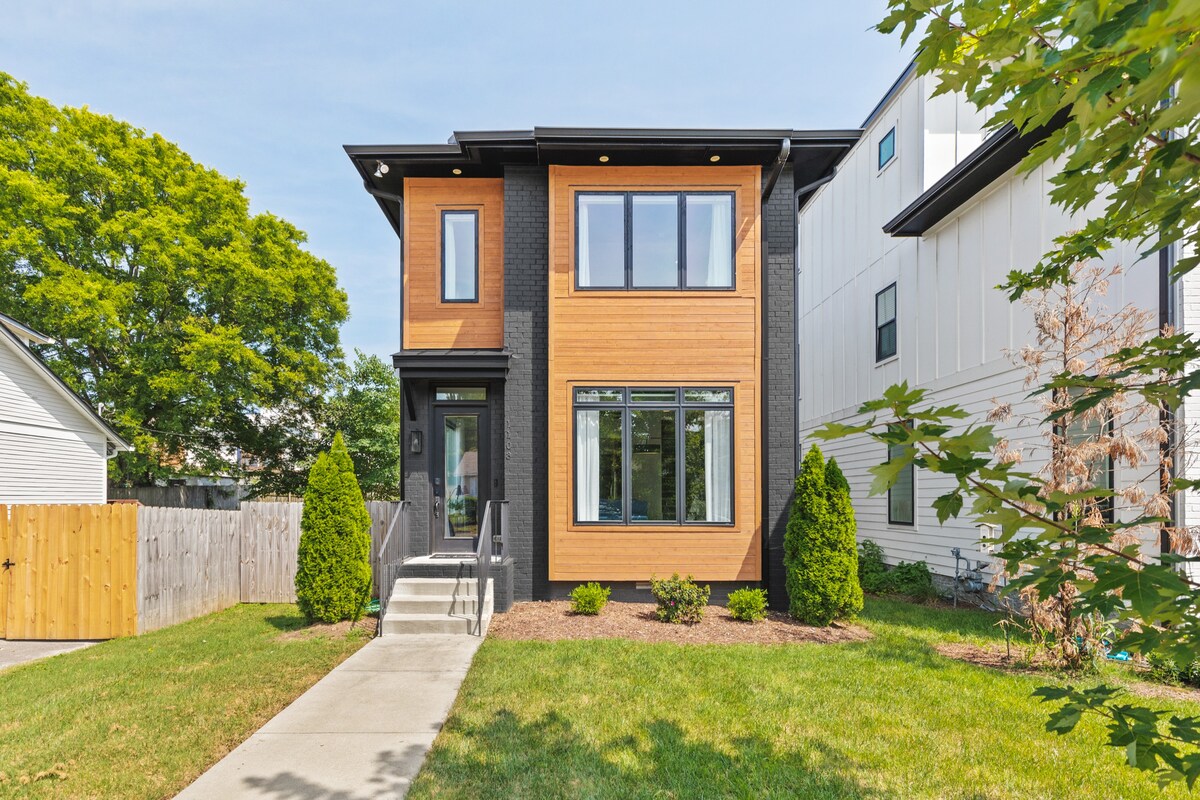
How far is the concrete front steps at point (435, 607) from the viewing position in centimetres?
719

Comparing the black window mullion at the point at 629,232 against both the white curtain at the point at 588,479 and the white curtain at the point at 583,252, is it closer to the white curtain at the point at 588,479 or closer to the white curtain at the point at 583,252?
the white curtain at the point at 583,252

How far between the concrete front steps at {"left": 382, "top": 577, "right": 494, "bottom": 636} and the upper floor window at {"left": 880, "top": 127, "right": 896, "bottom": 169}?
10.2 m

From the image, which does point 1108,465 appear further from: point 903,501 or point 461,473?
point 461,473

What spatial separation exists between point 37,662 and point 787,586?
8215 mm

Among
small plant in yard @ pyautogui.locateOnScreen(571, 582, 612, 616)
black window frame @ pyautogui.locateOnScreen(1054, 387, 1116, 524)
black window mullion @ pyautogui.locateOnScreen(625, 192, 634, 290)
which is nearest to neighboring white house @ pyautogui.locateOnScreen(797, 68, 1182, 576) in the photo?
black window frame @ pyautogui.locateOnScreen(1054, 387, 1116, 524)

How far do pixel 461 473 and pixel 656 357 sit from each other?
128 inches

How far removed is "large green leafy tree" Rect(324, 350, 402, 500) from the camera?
21141 millimetres

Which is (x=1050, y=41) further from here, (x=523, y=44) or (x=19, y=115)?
(x=19, y=115)

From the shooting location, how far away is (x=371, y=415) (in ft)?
70.8

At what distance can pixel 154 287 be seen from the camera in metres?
18.9

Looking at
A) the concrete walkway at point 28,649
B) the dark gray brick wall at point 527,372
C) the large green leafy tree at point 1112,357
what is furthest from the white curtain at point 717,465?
the concrete walkway at point 28,649

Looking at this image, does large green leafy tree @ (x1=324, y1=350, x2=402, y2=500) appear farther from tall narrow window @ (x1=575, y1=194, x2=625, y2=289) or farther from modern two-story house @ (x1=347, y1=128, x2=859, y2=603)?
tall narrow window @ (x1=575, y1=194, x2=625, y2=289)

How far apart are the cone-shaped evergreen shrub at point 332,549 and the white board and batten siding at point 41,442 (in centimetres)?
966

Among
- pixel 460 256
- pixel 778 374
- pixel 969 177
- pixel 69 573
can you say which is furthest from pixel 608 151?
pixel 69 573
